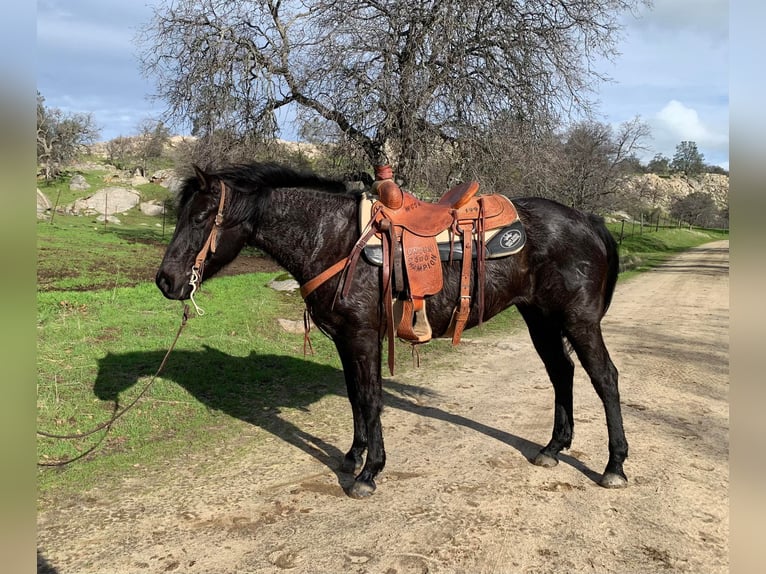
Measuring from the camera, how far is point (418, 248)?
11.7 ft

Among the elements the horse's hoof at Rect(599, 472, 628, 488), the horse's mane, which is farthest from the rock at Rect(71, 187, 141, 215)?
the horse's hoof at Rect(599, 472, 628, 488)

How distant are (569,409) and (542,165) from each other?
20.8ft

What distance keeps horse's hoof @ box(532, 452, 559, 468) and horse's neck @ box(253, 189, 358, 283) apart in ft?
7.69

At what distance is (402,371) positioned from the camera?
6.62 meters

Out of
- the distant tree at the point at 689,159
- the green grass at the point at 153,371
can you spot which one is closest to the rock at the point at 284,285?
the green grass at the point at 153,371

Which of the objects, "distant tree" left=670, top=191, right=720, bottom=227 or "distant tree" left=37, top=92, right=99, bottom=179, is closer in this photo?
"distant tree" left=37, top=92, right=99, bottom=179

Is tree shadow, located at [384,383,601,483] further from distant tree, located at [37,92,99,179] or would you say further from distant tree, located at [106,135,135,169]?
distant tree, located at [106,135,135,169]

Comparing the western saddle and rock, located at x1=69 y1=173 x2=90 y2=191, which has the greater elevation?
rock, located at x1=69 y1=173 x2=90 y2=191

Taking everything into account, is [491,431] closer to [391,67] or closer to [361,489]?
[361,489]

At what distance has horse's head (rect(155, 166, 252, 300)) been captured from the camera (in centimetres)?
345

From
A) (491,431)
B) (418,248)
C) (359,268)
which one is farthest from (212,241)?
(491,431)

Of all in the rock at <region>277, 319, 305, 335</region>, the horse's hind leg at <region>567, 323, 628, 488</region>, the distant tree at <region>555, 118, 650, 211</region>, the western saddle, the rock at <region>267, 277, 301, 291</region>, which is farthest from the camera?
the distant tree at <region>555, 118, 650, 211</region>

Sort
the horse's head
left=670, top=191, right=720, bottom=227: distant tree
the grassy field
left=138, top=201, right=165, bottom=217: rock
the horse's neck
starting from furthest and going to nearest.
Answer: left=670, top=191, right=720, bottom=227: distant tree < left=138, top=201, right=165, bottom=217: rock < the grassy field < the horse's neck < the horse's head

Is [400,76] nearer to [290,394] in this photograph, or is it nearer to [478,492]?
[290,394]
